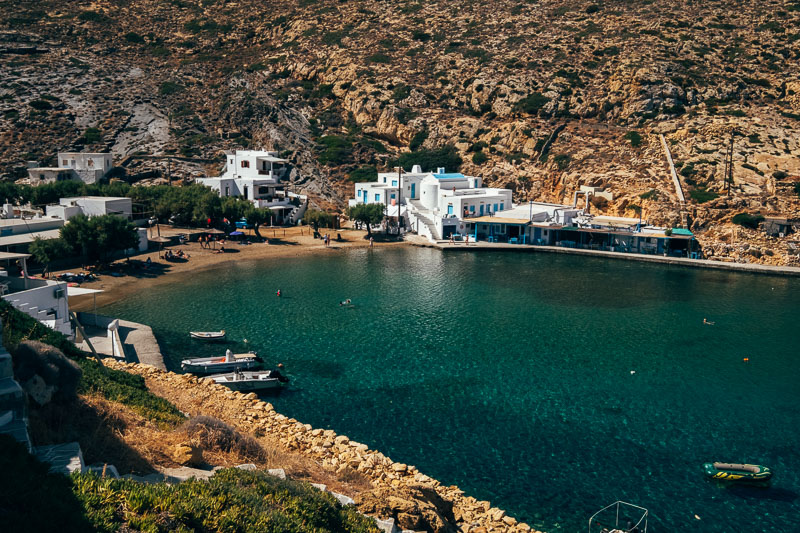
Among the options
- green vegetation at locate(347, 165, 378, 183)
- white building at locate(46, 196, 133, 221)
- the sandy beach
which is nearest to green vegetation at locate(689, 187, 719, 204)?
the sandy beach

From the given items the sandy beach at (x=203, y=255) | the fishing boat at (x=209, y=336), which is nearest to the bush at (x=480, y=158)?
the sandy beach at (x=203, y=255)

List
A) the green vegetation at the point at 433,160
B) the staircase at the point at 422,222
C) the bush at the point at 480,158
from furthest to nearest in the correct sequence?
the green vegetation at the point at 433,160 → the bush at the point at 480,158 → the staircase at the point at 422,222

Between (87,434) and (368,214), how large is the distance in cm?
5857

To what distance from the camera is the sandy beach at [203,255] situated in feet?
158

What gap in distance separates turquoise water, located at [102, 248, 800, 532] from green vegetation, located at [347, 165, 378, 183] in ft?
105

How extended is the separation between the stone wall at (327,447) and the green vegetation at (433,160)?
6489 centimetres

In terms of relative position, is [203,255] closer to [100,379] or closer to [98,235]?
[98,235]

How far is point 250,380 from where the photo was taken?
102 feet

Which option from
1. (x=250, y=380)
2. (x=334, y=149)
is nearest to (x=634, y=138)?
(x=334, y=149)

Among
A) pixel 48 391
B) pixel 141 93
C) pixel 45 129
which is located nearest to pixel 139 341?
pixel 48 391

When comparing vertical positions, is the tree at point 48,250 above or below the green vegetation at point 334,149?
below

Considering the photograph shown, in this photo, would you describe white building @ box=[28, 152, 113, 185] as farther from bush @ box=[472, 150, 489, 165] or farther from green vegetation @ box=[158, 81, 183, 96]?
bush @ box=[472, 150, 489, 165]

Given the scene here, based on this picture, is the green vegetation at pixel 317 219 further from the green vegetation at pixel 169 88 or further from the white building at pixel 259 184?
the green vegetation at pixel 169 88

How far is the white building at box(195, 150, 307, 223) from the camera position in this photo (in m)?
78.3
